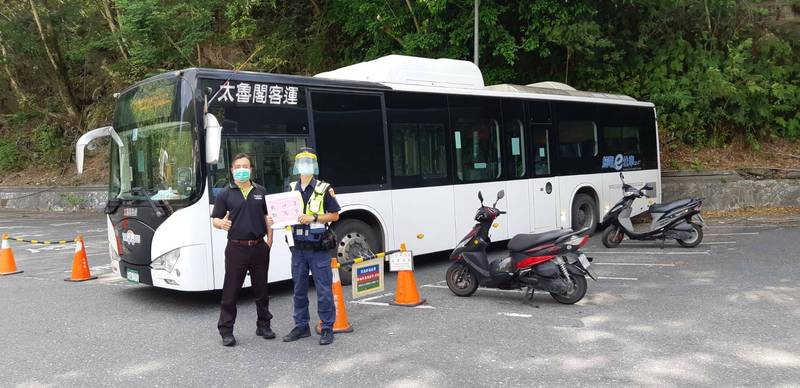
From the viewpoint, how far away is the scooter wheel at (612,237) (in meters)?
11.5

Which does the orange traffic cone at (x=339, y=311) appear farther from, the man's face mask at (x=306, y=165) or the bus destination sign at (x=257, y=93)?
the bus destination sign at (x=257, y=93)

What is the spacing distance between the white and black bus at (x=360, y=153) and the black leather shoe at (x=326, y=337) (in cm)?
200

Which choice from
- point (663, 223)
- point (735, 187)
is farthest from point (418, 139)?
point (735, 187)

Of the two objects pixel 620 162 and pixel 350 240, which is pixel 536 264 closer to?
pixel 350 240

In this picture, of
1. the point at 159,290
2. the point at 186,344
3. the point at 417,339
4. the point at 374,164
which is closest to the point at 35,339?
the point at 186,344

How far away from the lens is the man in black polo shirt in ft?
19.2

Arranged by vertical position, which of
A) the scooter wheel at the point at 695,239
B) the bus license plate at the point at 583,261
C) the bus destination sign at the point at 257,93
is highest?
the bus destination sign at the point at 257,93

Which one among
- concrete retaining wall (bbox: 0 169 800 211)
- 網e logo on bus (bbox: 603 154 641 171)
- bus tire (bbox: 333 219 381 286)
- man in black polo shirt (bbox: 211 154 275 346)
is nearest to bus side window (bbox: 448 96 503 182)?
bus tire (bbox: 333 219 381 286)

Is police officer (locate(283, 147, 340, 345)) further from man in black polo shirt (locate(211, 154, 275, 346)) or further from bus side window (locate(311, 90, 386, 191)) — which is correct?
bus side window (locate(311, 90, 386, 191))

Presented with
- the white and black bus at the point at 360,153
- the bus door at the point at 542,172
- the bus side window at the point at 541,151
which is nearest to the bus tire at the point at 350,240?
the white and black bus at the point at 360,153

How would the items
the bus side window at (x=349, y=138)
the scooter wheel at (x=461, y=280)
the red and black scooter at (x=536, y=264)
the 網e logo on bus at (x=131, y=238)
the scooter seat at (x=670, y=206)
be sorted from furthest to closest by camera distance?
1. the scooter seat at (x=670, y=206)
2. the bus side window at (x=349, y=138)
3. the scooter wheel at (x=461, y=280)
4. the 網e logo on bus at (x=131, y=238)
5. the red and black scooter at (x=536, y=264)

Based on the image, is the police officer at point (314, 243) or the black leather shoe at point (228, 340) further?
the black leather shoe at point (228, 340)

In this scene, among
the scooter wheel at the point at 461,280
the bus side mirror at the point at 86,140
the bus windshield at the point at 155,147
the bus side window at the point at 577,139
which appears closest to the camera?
the bus windshield at the point at 155,147

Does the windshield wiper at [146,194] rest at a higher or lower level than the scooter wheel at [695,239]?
higher
